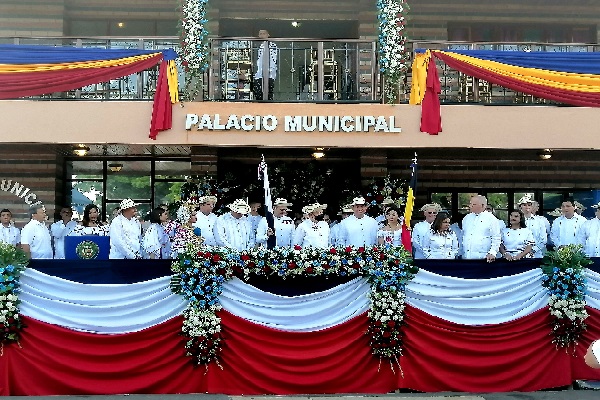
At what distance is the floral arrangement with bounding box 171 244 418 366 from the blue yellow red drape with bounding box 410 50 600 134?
14.6 ft

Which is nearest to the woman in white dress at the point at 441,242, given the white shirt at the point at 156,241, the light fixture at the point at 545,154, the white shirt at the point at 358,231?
the white shirt at the point at 358,231

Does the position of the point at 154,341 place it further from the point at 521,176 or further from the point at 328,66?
the point at 521,176

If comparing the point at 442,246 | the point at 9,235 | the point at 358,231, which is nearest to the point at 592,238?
the point at 442,246

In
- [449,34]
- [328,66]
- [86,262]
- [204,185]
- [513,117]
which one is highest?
[449,34]

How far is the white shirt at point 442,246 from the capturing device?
9.12 metres

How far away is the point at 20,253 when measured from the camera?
7.78m

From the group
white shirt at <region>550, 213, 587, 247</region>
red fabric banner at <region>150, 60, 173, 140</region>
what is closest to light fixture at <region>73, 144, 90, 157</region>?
red fabric banner at <region>150, 60, 173, 140</region>

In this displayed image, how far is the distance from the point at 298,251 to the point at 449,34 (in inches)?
389

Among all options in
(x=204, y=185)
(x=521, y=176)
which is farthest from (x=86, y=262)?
(x=521, y=176)

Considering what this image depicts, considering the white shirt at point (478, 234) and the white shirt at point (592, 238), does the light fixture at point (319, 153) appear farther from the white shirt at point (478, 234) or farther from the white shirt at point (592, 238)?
the white shirt at point (592, 238)

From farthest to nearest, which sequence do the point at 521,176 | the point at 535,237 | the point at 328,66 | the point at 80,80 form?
the point at 521,176
the point at 328,66
the point at 80,80
the point at 535,237

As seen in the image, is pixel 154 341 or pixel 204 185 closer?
pixel 154 341

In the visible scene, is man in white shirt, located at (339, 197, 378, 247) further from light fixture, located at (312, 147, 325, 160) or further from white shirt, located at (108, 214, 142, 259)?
light fixture, located at (312, 147, 325, 160)

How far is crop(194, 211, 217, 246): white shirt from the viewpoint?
973cm
